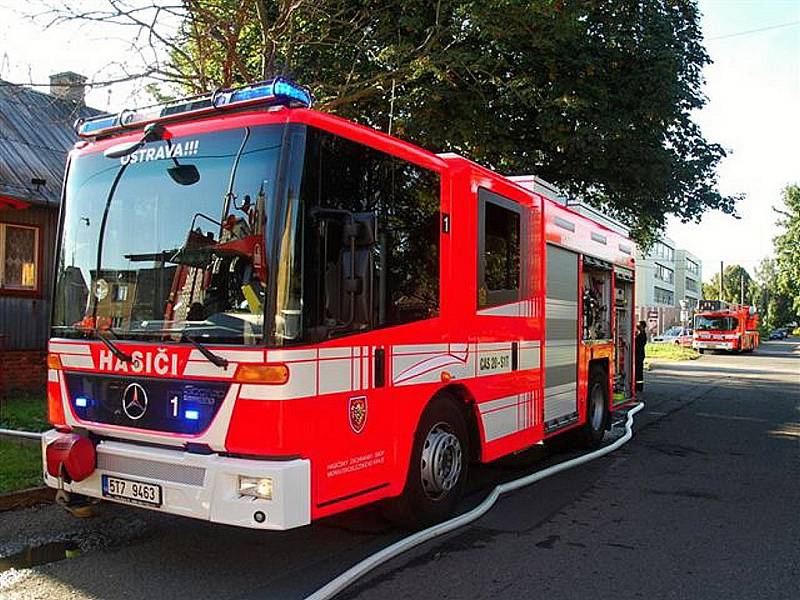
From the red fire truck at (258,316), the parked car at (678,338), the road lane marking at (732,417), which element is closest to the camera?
the red fire truck at (258,316)

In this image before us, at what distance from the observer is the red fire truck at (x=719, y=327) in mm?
45438

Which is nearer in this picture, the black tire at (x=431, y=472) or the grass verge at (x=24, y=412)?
the black tire at (x=431, y=472)

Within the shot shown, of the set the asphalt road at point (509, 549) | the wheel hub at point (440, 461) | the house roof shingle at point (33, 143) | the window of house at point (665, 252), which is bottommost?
the asphalt road at point (509, 549)

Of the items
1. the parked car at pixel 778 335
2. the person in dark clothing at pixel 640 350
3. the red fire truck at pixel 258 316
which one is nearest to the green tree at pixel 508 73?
the person in dark clothing at pixel 640 350

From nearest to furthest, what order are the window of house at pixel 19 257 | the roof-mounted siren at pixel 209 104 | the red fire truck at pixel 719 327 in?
the roof-mounted siren at pixel 209 104 → the window of house at pixel 19 257 → the red fire truck at pixel 719 327

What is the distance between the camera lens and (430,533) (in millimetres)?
5590

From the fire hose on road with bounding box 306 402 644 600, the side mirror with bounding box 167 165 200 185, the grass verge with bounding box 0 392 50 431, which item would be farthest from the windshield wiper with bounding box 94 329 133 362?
the grass verge with bounding box 0 392 50 431

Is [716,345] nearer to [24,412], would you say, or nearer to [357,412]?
[24,412]

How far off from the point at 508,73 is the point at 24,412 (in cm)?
1044

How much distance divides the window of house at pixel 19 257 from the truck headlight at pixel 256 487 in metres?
10.8

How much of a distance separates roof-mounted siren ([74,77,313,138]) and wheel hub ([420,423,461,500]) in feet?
9.05

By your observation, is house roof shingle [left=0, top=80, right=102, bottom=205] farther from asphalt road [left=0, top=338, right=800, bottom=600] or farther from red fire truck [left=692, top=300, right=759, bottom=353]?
red fire truck [left=692, top=300, right=759, bottom=353]

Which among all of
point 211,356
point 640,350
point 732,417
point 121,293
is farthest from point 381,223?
point 640,350

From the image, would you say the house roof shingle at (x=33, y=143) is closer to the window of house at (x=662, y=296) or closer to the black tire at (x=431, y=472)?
the black tire at (x=431, y=472)
